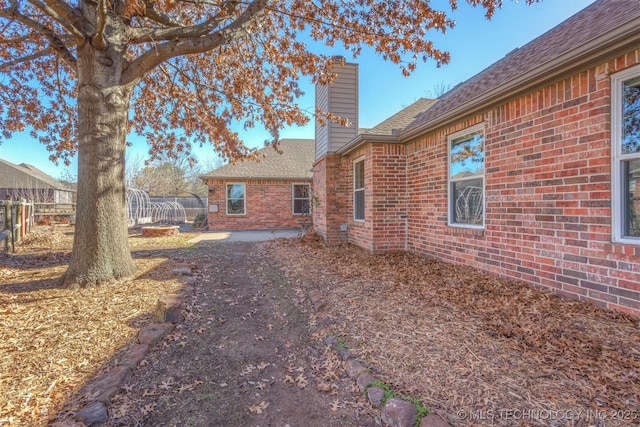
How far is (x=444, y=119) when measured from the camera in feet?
17.7

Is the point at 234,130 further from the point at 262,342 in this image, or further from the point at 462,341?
the point at 462,341

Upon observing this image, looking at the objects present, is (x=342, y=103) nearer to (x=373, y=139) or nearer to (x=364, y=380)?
(x=373, y=139)

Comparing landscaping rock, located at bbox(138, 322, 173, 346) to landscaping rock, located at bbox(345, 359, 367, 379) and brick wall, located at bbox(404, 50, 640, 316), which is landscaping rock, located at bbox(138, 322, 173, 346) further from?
brick wall, located at bbox(404, 50, 640, 316)

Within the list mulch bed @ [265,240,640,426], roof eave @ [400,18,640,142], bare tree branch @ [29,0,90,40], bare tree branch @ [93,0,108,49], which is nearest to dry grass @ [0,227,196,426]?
mulch bed @ [265,240,640,426]

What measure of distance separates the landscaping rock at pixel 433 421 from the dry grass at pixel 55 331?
2296mm

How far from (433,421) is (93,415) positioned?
211cm

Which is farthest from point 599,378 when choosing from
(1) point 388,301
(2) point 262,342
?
(2) point 262,342

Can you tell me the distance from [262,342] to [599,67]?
182 inches

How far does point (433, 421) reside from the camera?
1.82 m

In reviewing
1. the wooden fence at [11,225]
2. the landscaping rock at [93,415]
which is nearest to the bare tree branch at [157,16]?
the wooden fence at [11,225]

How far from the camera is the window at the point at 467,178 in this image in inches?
201

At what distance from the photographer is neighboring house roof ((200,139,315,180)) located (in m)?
14.5

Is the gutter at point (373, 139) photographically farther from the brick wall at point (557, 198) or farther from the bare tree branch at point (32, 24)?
the bare tree branch at point (32, 24)

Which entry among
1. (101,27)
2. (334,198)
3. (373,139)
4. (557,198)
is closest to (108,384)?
(101,27)
